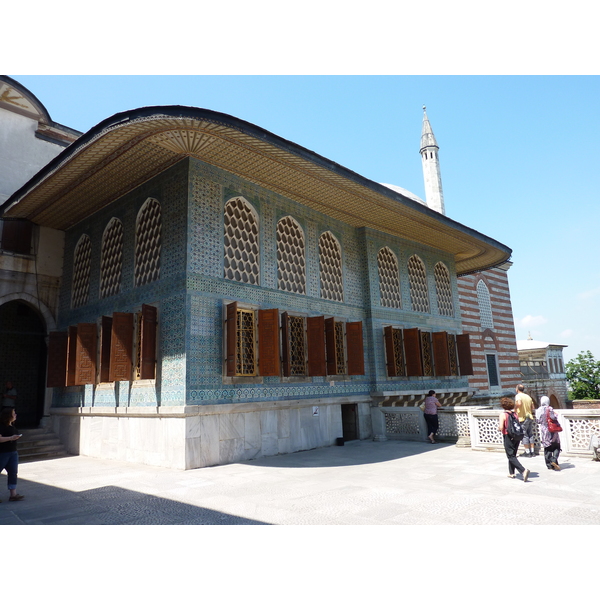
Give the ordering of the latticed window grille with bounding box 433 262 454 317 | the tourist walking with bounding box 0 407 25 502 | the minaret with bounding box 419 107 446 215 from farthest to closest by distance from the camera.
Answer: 1. the minaret with bounding box 419 107 446 215
2. the latticed window grille with bounding box 433 262 454 317
3. the tourist walking with bounding box 0 407 25 502

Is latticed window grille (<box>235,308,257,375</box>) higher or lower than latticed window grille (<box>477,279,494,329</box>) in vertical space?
lower

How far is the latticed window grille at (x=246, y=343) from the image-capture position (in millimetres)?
7918

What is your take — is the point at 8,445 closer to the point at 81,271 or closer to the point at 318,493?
the point at 318,493

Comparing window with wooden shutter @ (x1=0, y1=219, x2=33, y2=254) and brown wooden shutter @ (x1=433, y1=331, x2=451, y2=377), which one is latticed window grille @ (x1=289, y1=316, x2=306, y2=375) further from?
window with wooden shutter @ (x1=0, y1=219, x2=33, y2=254)

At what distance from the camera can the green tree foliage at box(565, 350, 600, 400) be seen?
1131 inches

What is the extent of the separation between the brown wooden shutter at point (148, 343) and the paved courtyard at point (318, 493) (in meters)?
1.53

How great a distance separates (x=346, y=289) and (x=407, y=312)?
2259mm

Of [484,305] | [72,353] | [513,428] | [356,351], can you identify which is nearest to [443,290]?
[356,351]

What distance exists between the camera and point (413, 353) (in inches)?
448

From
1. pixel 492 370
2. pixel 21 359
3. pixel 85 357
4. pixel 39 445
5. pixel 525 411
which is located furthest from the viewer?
pixel 492 370

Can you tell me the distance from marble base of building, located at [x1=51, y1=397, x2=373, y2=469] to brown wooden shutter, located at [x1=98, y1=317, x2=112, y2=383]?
65 cm

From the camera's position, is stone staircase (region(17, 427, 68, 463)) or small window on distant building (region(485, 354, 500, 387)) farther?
small window on distant building (region(485, 354, 500, 387))

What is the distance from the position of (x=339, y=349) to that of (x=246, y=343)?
261 cm

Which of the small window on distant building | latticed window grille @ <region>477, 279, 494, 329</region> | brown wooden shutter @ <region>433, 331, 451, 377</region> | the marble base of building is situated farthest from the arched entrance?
latticed window grille @ <region>477, 279, 494, 329</region>
